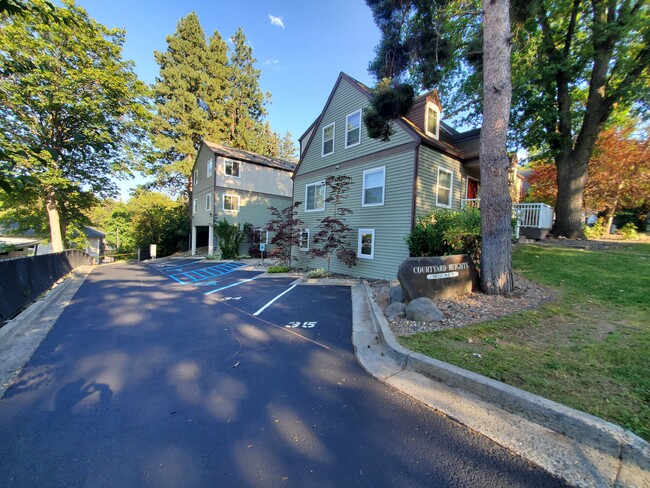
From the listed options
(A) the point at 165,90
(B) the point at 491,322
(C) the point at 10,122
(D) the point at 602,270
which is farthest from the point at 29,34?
(D) the point at 602,270

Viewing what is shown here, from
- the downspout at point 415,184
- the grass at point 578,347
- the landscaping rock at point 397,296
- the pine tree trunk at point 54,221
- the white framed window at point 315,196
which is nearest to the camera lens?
the grass at point 578,347

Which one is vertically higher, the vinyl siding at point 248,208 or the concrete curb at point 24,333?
the vinyl siding at point 248,208

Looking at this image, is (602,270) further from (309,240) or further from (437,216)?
(309,240)

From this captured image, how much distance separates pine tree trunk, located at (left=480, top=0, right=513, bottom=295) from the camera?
5812 millimetres

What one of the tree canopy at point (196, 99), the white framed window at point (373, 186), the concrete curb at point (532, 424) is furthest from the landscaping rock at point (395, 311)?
the tree canopy at point (196, 99)

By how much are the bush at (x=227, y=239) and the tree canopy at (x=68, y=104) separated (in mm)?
7588

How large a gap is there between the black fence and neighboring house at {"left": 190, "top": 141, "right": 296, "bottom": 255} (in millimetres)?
10665

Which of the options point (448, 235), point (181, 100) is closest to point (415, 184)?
point (448, 235)

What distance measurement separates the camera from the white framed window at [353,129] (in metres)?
11.8

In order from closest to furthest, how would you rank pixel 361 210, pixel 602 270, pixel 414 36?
pixel 602 270 → pixel 414 36 → pixel 361 210

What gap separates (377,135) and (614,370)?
7.98m

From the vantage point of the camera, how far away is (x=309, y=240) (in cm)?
1404

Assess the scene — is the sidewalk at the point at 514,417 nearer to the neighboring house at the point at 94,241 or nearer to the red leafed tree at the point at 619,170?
the red leafed tree at the point at 619,170

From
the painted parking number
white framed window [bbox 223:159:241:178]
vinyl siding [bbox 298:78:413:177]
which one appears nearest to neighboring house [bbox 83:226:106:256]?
white framed window [bbox 223:159:241:178]
